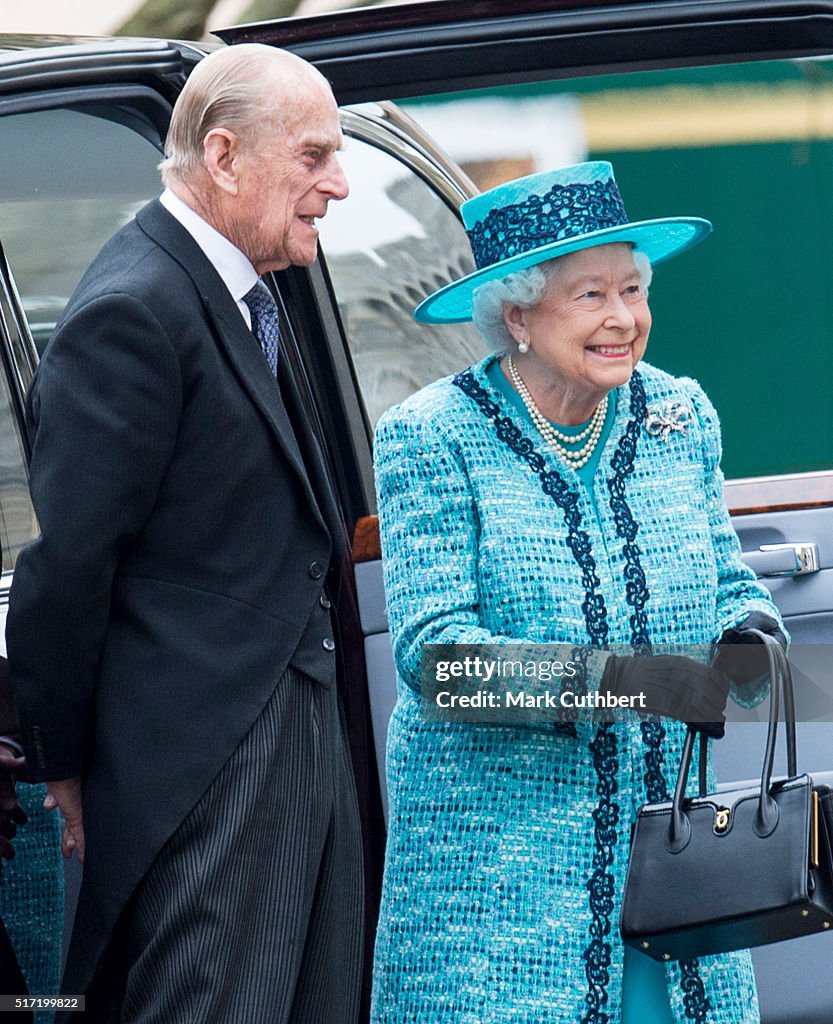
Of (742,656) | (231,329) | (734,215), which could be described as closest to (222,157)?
(231,329)

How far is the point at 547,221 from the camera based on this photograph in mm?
2541

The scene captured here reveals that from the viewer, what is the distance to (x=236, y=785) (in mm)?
2211

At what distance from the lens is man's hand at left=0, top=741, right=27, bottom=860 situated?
235cm

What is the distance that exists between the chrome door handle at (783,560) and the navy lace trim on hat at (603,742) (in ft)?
2.22

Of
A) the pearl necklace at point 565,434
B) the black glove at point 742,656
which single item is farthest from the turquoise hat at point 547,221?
the black glove at point 742,656

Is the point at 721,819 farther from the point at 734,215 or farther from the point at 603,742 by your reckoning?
the point at 734,215

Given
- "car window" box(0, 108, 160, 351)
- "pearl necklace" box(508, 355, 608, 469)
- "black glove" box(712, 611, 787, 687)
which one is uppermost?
"car window" box(0, 108, 160, 351)

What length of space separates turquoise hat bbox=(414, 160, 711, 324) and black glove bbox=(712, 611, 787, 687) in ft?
1.95

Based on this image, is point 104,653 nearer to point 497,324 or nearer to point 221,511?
point 221,511

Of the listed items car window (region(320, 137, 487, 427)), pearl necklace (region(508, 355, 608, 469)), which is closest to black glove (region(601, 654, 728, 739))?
pearl necklace (region(508, 355, 608, 469))

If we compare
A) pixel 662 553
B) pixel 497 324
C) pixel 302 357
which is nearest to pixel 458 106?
pixel 302 357

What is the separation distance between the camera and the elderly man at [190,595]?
214 centimetres

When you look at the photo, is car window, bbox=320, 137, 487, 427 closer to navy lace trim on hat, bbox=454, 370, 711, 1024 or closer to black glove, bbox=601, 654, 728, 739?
navy lace trim on hat, bbox=454, 370, 711, 1024

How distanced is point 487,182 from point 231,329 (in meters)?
1.38
